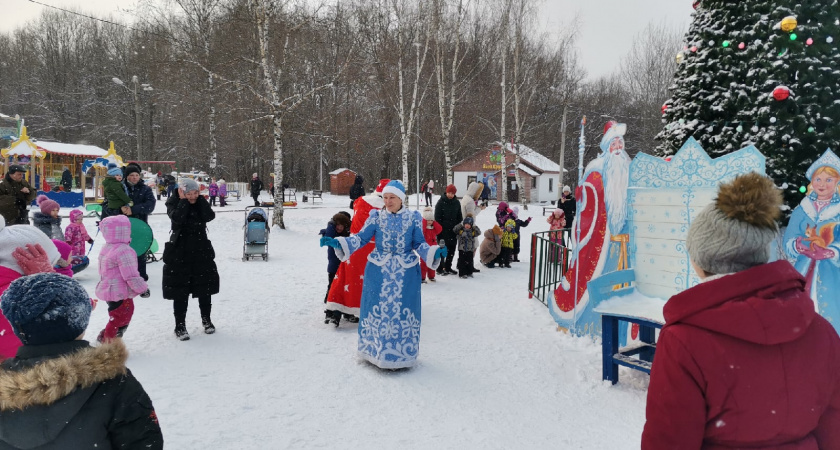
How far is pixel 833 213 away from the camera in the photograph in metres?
4.47

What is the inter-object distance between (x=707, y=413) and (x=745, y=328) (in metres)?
0.30

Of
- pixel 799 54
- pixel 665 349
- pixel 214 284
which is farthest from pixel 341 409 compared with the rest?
pixel 799 54

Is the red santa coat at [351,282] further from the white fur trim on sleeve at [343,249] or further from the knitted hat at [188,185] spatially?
the knitted hat at [188,185]

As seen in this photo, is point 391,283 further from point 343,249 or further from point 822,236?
point 822,236

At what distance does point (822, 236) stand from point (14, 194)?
38.2 ft

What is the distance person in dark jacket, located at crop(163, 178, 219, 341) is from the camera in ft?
A: 18.5

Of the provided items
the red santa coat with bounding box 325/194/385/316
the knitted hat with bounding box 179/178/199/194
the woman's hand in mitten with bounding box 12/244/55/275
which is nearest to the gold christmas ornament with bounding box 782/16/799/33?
the red santa coat with bounding box 325/194/385/316

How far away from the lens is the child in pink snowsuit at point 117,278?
5145mm

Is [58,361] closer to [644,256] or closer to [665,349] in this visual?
[665,349]

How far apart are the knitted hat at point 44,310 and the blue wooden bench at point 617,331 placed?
387 centimetres

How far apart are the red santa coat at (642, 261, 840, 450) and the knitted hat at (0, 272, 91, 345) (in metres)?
1.97

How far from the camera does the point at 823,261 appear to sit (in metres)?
4.59

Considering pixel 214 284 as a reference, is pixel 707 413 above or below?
above

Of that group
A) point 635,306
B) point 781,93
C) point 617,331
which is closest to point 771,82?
point 781,93
